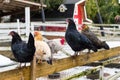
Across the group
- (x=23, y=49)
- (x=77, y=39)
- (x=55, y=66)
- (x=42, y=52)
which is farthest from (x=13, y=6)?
(x=23, y=49)

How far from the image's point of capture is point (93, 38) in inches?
216

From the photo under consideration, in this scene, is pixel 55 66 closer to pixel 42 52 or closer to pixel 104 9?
pixel 42 52

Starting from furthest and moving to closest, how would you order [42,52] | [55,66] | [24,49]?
[55,66] < [42,52] < [24,49]

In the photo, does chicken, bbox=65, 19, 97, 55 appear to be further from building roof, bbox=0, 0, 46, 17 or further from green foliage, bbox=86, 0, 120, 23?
green foliage, bbox=86, 0, 120, 23

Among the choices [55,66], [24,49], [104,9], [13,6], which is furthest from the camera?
[104,9]

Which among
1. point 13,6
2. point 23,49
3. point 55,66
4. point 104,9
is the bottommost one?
point 104,9

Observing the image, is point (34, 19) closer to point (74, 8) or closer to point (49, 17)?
point (49, 17)

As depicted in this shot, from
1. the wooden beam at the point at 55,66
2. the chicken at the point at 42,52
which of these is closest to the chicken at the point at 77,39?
the wooden beam at the point at 55,66

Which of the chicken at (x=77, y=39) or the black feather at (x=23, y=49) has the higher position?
the black feather at (x=23, y=49)

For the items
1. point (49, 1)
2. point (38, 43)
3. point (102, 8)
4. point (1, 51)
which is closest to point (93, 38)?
point (38, 43)

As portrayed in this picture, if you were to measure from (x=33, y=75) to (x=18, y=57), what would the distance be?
1.03ft

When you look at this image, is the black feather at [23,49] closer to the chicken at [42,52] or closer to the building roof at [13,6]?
the chicken at [42,52]

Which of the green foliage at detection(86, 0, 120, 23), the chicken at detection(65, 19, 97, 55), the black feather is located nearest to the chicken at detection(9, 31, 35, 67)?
the black feather

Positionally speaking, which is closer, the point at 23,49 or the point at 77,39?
the point at 23,49
